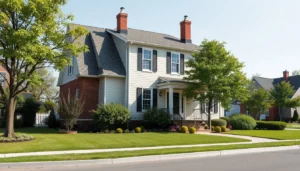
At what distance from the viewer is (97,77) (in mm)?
23125

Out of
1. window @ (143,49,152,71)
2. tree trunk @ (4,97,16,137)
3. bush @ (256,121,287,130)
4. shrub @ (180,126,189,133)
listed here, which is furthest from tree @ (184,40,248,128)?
tree trunk @ (4,97,16,137)

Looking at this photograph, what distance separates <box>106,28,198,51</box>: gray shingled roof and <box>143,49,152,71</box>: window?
76 centimetres

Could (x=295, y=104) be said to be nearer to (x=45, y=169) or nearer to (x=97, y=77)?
(x=97, y=77)

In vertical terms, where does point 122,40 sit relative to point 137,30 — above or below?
below

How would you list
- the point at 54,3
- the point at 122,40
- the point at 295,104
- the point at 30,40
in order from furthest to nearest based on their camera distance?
the point at 295,104
the point at 122,40
the point at 54,3
the point at 30,40

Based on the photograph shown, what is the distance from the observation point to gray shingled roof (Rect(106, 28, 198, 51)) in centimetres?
2419

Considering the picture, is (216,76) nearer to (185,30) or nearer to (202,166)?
(185,30)

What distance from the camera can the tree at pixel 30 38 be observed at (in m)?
14.2

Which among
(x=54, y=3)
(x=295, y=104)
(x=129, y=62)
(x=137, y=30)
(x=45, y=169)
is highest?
(x=137, y=30)

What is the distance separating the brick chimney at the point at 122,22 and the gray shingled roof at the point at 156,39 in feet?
1.55

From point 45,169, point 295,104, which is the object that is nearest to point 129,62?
point 45,169

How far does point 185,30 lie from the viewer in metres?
27.6

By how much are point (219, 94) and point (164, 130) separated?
4785 mm

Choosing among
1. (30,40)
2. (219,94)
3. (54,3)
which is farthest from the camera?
(219,94)
